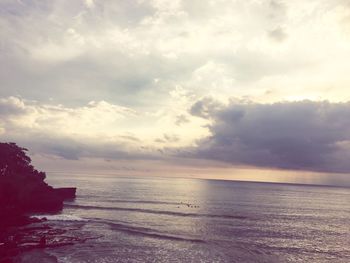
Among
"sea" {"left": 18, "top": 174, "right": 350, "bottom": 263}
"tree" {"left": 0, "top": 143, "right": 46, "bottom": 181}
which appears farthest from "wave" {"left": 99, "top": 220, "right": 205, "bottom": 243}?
"tree" {"left": 0, "top": 143, "right": 46, "bottom": 181}

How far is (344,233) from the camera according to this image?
85938 millimetres

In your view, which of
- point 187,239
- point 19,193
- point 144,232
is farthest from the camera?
point 19,193

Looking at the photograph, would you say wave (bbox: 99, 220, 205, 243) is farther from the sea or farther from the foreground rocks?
the foreground rocks

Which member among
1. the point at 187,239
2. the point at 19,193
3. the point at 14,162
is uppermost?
the point at 14,162

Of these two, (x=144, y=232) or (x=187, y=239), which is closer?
(x=187, y=239)

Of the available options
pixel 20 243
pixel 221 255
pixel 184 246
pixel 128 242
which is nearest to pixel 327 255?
pixel 221 255

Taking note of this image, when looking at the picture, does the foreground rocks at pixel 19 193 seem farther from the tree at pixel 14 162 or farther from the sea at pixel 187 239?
the sea at pixel 187 239

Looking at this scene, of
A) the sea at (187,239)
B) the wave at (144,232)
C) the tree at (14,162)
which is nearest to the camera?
the sea at (187,239)

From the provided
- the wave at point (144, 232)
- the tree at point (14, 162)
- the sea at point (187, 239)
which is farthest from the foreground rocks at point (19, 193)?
the wave at point (144, 232)

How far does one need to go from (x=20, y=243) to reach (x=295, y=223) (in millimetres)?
78215

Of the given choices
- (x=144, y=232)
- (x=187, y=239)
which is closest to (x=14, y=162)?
(x=144, y=232)

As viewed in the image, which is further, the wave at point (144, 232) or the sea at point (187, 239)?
the wave at point (144, 232)

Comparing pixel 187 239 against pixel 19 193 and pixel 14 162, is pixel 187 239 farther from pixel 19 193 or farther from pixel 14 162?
pixel 14 162

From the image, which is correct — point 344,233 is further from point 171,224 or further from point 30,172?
point 30,172
